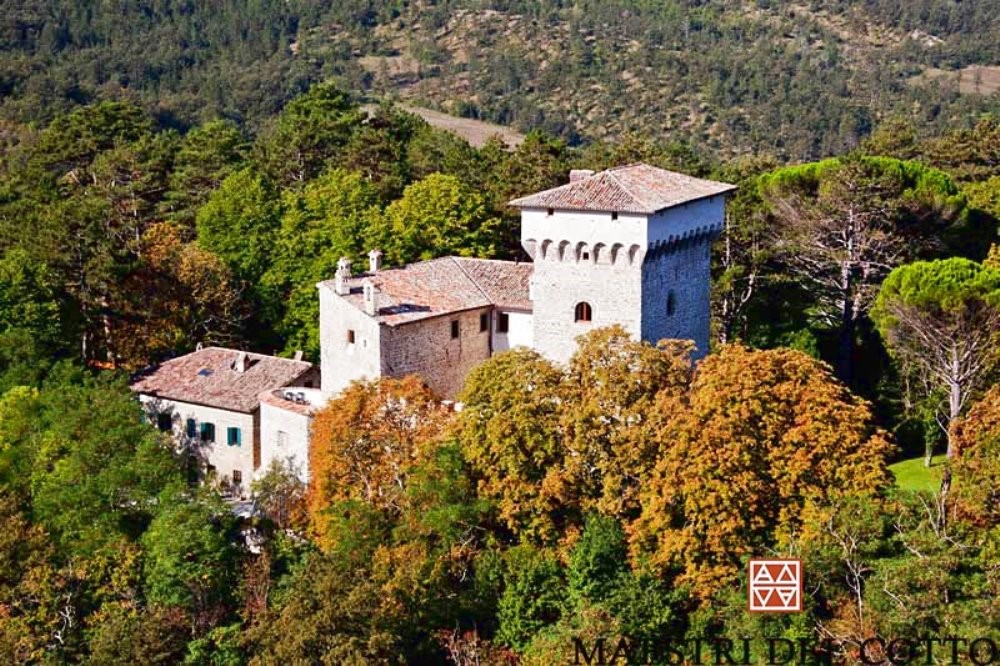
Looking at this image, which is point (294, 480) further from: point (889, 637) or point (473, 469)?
point (889, 637)

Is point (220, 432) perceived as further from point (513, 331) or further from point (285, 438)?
point (513, 331)

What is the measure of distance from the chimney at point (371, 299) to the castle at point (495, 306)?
3cm

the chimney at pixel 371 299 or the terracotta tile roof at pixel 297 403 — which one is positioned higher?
the chimney at pixel 371 299

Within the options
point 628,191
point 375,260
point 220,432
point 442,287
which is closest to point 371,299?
point 442,287

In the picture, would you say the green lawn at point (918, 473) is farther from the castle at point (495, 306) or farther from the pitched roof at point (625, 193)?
the pitched roof at point (625, 193)

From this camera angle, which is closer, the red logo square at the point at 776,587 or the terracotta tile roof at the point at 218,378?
the red logo square at the point at 776,587

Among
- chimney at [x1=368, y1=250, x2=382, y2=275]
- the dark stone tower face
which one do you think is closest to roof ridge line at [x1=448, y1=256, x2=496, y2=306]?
chimney at [x1=368, y1=250, x2=382, y2=275]

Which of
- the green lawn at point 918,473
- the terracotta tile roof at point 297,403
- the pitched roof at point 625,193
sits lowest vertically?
the green lawn at point 918,473

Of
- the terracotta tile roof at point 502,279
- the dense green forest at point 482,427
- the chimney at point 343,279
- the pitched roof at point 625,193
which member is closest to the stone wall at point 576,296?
the pitched roof at point 625,193

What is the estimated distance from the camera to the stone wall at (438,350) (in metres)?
44.5

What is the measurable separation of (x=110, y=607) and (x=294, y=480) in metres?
5.89

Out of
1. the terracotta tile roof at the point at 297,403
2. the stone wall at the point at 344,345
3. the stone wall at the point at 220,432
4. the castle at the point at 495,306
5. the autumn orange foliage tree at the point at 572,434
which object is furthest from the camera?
the stone wall at the point at 220,432

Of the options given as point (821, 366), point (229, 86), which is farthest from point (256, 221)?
point (229, 86)

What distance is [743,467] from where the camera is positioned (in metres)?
37.1
